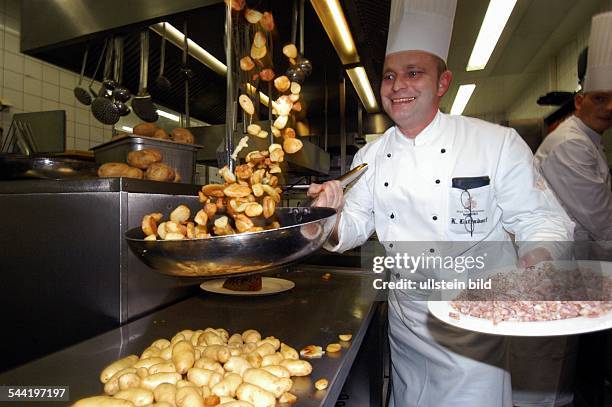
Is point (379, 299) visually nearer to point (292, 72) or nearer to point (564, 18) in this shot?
point (292, 72)

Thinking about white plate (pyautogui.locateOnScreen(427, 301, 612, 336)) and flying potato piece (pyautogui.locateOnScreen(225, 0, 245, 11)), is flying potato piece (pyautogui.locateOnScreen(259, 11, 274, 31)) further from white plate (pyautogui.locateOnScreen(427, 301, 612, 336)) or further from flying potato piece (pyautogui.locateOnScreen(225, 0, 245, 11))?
white plate (pyautogui.locateOnScreen(427, 301, 612, 336))

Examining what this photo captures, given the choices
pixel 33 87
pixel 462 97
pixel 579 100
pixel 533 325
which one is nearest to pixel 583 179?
pixel 579 100

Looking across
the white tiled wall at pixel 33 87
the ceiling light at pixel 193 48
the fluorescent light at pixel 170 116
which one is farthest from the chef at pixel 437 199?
the fluorescent light at pixel 170 116

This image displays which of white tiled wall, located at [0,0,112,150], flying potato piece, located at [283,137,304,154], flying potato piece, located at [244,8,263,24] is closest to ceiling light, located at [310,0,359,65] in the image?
flying potato piece, located at [244,8,263,24]

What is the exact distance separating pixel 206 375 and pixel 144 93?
1.81 metres

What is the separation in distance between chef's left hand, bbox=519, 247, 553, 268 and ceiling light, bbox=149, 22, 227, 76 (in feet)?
6.00

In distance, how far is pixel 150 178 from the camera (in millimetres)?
1148

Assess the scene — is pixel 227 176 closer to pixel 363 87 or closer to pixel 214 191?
pixel 214 191

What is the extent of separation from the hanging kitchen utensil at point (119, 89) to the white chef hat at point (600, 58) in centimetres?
241

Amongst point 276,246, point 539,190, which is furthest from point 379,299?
point 276,246

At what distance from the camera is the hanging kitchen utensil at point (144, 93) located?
1.83 meters

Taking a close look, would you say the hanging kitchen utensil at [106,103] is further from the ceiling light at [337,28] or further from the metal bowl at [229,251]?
the metal bowl at [229,251]

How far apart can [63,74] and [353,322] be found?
4.47 meters

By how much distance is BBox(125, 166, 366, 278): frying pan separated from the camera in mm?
550
